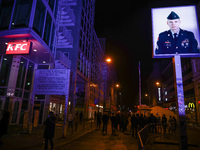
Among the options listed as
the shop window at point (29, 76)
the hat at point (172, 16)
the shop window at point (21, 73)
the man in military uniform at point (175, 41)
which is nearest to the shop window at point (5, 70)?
the shop window at point (21, 73)

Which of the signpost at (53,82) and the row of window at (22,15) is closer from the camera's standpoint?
the row of window at (22,15)

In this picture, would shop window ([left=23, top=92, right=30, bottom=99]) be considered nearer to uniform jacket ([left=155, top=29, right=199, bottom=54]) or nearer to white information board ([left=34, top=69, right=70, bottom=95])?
white information board ([left=34, top=69, right=70, bottom=95])

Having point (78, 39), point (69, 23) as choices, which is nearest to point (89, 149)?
point (69, 23)

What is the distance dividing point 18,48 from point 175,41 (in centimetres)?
1097

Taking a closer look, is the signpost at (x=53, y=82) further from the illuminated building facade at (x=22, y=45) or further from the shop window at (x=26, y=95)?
the shop window at (x=26, y=95)

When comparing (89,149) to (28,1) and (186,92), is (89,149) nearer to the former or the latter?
(28,1)

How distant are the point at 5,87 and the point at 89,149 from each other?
→ 29.3ft

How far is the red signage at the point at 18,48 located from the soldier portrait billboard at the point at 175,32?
900 cm

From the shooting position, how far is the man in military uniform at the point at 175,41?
11.0m

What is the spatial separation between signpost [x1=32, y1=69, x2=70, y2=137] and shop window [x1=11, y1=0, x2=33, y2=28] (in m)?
3.78

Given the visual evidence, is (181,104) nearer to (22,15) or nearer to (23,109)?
(22,15)

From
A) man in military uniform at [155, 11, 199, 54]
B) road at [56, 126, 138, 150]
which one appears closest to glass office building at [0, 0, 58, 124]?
road at [56, 126, 138, 150]

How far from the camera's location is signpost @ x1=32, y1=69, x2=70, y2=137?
500 inches

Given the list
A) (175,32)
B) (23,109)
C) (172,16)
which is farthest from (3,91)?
(172,16)
